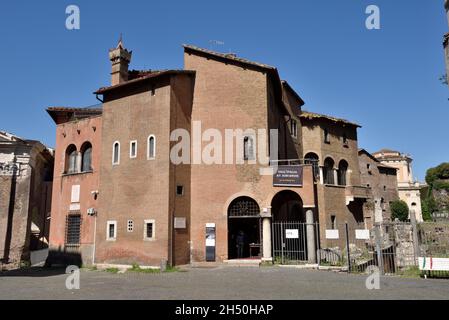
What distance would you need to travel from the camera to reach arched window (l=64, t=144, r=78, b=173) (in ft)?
87.9

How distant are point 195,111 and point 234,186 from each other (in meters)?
5.13

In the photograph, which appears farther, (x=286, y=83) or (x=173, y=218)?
(x=286, y=83)

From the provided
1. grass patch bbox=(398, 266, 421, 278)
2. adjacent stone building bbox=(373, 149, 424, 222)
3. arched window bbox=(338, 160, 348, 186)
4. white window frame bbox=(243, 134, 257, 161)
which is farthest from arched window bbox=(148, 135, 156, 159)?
adjacent stone building bbox=(373, 149, 424, 222)

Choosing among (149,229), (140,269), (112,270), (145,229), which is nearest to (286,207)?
(149,229)

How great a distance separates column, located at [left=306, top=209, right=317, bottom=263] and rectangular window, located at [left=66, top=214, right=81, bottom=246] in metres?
14.0

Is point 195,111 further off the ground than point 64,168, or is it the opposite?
point 195,111

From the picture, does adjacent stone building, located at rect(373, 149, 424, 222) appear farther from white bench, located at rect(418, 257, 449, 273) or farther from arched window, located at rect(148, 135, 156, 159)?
arched window, located at rect(148, 135, 156, 159)

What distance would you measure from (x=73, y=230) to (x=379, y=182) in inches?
1391

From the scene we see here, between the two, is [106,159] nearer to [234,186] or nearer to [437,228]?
[234,186]

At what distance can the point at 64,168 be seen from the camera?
2675 cm

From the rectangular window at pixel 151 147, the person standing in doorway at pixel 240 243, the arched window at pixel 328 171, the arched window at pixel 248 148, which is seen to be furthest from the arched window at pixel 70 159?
the arched window at pixel 328 171

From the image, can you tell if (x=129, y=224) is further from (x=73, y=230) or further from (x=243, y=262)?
(x=243, y=262)

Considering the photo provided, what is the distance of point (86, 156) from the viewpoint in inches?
1040
